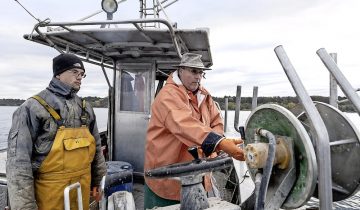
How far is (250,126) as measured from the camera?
2180mm

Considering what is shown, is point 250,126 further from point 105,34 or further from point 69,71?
point 105,34

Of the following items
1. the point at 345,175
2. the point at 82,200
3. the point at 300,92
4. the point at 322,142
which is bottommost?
the point at 82,200

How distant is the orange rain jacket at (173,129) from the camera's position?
249 cm

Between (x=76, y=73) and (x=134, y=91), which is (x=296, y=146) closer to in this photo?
(x=76, y=73)

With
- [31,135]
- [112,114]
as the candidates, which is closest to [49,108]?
[31,135]

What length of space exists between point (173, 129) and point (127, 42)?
2.99 meters

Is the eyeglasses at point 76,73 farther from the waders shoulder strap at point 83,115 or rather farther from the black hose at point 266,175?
the black hose at point 266,175

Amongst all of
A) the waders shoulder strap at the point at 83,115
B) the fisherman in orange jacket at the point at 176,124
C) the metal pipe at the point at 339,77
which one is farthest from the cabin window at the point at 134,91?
the metal pipe at the point at 339,77

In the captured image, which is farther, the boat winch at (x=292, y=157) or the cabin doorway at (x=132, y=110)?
the cabin doorway at (x=132, y=110)

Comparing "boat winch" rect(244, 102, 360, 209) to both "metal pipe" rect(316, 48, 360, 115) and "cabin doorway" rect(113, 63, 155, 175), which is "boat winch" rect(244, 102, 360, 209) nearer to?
"metal pipe" rect(316, 48, 360, 115)

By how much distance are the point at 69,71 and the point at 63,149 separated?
2.37 feet

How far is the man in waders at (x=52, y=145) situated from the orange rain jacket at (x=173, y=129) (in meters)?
0.64

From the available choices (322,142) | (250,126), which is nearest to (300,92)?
(322,142)

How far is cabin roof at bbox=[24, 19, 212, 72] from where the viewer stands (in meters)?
4.47
